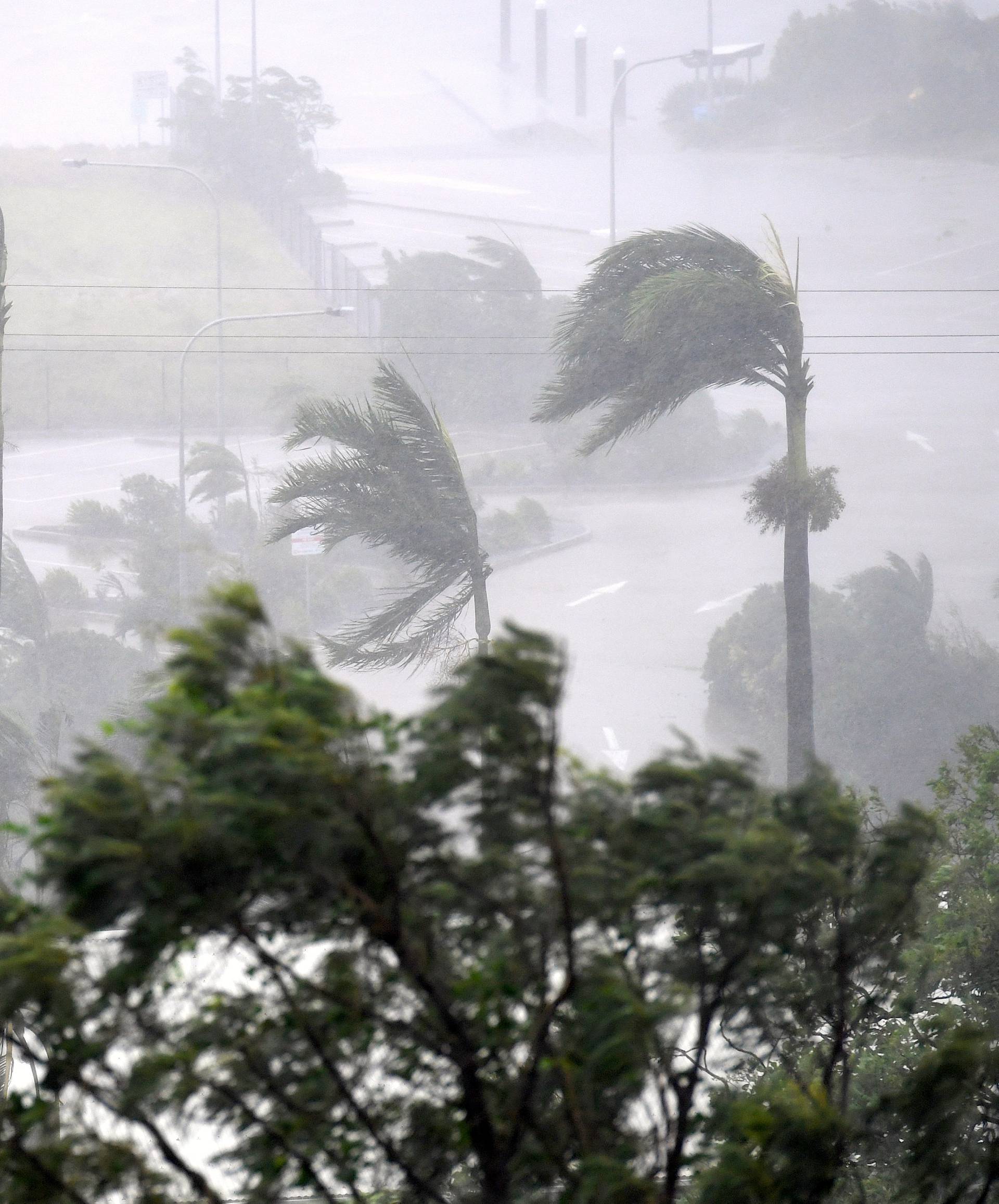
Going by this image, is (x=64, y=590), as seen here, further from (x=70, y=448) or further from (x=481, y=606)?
(x=481, y=606)

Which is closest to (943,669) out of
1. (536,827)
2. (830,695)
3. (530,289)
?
(830,695)

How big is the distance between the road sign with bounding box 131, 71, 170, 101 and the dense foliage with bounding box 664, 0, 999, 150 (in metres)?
12.4

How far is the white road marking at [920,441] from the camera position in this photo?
Answer: 26.7 m

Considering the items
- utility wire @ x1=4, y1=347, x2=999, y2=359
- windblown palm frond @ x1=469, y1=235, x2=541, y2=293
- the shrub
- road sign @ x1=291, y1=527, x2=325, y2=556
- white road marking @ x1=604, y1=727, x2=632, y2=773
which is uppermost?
windblown palm frond @ x1=469, y1=235, x2=541, y2=293

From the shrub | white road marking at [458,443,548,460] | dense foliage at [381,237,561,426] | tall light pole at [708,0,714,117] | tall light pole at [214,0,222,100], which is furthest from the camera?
tall light pole at [214,0,222,100]

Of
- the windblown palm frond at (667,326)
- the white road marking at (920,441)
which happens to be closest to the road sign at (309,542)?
the windblown palm frond at (667,326)

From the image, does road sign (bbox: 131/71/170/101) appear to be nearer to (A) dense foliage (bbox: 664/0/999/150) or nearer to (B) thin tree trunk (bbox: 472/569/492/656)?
(A) dense foliage (bbox: 664/0/999/150)

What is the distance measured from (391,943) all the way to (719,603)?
68.0ft

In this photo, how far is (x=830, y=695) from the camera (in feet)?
54.0

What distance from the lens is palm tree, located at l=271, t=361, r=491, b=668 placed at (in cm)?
1120

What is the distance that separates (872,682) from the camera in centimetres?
1639

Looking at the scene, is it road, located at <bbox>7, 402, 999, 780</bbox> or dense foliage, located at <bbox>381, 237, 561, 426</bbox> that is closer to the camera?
road, located at <bbox>7, 402, 999, 780</bbox>

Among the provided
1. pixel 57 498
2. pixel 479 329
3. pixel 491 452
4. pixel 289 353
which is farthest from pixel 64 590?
pixel 479 329

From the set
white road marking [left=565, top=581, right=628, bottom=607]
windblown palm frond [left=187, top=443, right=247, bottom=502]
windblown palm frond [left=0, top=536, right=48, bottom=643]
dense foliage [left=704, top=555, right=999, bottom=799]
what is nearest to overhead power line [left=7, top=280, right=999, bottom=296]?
windblown palm frond [left=187, top=443, right=247, bottom=502]
